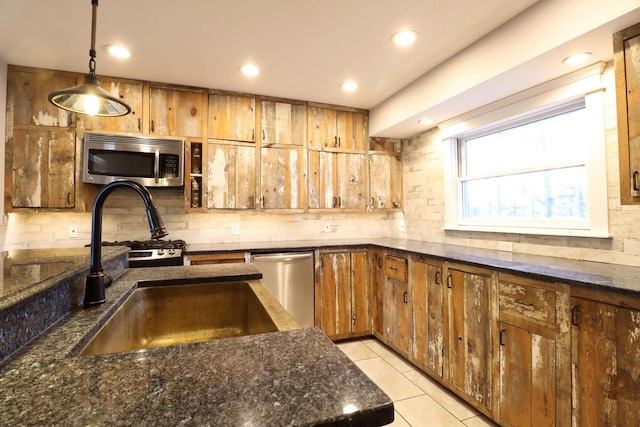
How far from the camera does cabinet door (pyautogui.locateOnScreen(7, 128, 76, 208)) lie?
105 inches

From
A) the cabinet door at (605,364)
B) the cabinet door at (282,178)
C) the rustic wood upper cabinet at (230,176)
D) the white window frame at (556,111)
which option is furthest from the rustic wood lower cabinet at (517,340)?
the rustic wood upper cabinet at (230,176)

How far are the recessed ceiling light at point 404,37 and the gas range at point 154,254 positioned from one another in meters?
2.39

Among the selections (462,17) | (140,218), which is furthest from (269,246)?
(462,17)

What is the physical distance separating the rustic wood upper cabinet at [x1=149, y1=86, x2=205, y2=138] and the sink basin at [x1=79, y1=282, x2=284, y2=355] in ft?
6.94

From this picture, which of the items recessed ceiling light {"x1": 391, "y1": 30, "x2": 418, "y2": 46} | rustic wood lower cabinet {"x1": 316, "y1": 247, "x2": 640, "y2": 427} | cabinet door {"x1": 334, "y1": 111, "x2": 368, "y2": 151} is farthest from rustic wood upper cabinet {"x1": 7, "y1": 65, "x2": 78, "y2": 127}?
rustic wood lower cabinet {"x1": 316, "y1": 247, "x2": 640, "y2": 427}

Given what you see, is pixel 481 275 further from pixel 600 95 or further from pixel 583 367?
pixel 600 95

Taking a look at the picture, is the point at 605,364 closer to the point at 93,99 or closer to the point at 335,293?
the point at 335,293

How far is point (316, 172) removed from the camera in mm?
3570

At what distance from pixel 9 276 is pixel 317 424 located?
41.0 inches

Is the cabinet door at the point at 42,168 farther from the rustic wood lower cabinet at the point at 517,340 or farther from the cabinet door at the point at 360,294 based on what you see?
the rustic wood lower cabinet at the point at 517,340

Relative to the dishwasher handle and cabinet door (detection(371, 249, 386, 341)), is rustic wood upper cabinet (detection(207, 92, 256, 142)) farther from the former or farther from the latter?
cabinet door (detection(371, 249, 386, 341))

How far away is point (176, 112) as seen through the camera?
3.11 meters

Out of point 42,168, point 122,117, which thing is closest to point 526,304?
point 122,117

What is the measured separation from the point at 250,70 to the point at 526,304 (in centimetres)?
267
